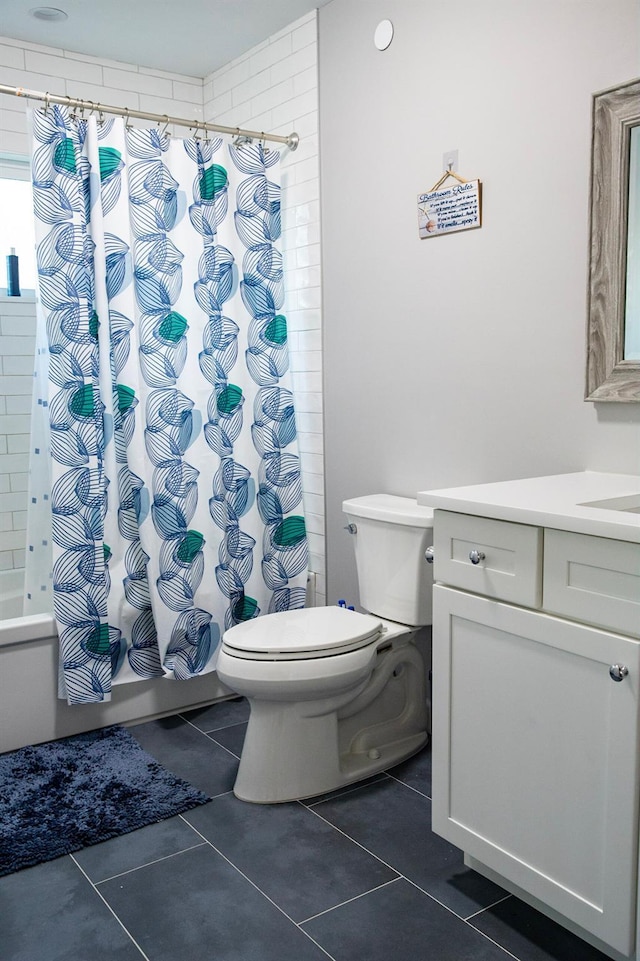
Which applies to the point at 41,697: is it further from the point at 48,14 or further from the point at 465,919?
the point at 48,14

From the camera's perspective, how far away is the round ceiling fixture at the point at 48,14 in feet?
9.17

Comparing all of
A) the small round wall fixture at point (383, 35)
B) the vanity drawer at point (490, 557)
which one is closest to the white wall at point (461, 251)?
the small round wall fixture at point (383, 35)

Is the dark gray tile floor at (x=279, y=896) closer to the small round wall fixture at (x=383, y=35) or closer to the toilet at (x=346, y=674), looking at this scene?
the toilet at (x=346, y=674)

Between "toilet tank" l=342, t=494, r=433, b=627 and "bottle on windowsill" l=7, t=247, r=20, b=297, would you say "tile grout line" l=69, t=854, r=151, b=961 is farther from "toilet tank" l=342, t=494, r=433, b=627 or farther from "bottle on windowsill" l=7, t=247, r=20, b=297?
"bottle on windowsill" l=7, t=247, r=20, b=297

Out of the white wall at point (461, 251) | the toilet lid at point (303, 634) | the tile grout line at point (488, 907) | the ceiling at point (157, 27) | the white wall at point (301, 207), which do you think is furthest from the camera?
the white wall at point (301, 207)

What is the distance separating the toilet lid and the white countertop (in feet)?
1.98

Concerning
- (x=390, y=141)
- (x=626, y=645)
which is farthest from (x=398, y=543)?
(x=390, y=141)

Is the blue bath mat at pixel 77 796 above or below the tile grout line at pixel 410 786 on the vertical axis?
above

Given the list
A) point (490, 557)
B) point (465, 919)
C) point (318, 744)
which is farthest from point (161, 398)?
point (465, 919)

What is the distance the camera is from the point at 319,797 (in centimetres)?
230

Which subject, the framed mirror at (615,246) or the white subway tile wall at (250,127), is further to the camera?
the white subway tile wall at (250,127)

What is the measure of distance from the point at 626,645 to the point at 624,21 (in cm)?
140

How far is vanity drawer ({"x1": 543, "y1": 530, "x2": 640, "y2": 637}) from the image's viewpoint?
4.67 ft

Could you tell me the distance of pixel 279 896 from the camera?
6.11 feet
